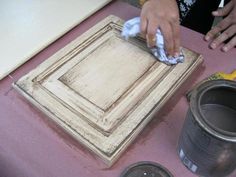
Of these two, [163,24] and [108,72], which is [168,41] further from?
[108,72]

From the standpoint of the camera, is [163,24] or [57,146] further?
[163,24]

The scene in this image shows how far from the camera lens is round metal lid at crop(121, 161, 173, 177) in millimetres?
489

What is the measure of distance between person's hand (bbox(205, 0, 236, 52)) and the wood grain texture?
10cm

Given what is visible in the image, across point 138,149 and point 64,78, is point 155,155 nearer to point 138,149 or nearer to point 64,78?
point 138,149

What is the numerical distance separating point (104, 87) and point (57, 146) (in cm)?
14

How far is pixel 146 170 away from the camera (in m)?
0.49

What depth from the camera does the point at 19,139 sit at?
1.72 ft

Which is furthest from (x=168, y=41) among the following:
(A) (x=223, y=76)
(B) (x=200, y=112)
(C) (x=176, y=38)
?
(B) (x=200, y=112)

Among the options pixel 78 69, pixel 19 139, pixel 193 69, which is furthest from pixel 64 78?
pixel 193 69

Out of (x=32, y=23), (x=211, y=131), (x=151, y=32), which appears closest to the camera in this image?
(x=211, y=131)

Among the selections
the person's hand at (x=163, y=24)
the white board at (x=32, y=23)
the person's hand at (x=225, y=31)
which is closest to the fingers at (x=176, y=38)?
the person's hand at (x=163, y=24)

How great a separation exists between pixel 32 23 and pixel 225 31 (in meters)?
0.47

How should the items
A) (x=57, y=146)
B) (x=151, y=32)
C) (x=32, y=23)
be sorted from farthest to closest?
(x=32, y=23) < (x=151, y=32) < (x=57, y=146)

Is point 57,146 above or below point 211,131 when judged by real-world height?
below
